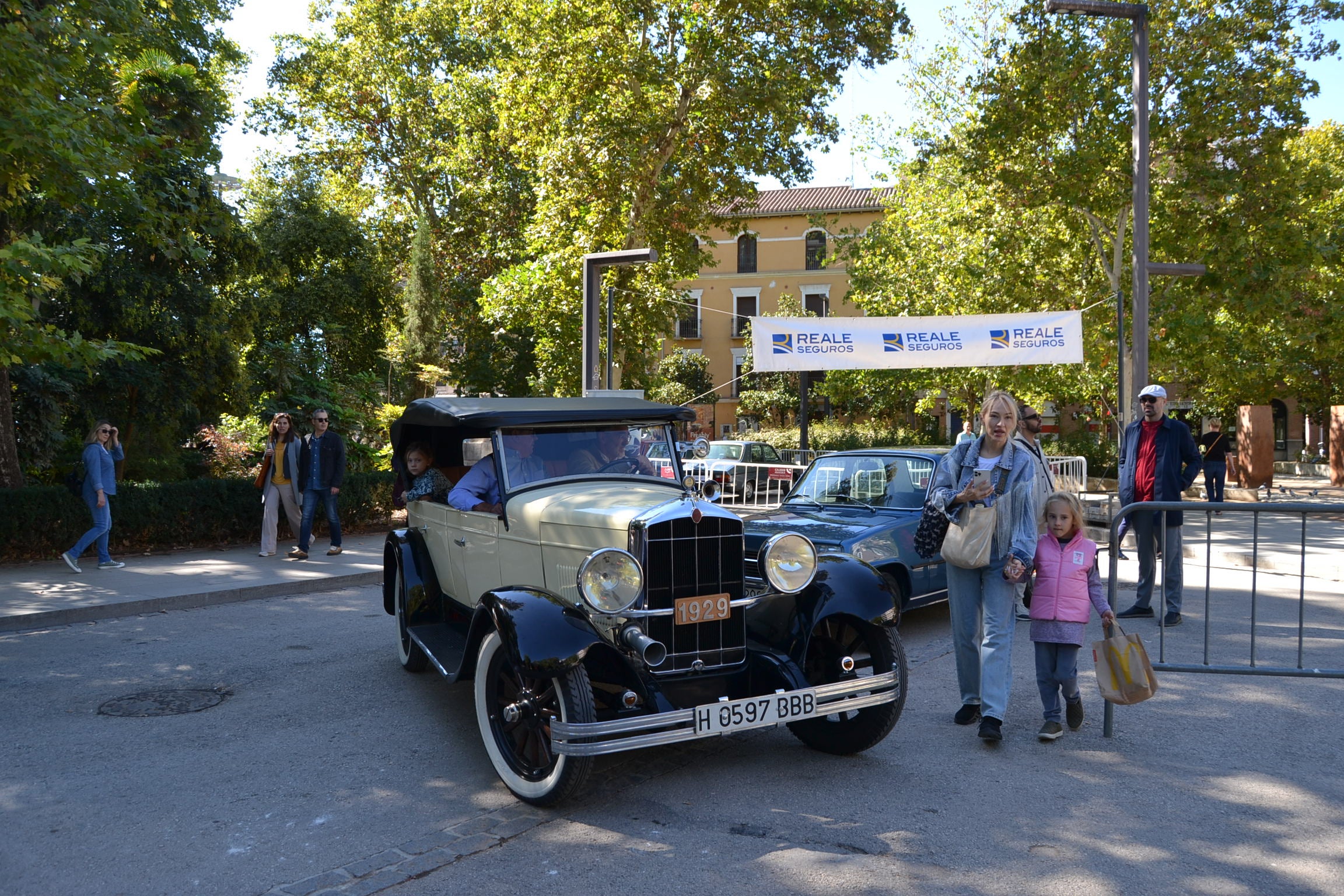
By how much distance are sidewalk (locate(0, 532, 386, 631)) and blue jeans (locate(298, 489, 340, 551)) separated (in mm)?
254

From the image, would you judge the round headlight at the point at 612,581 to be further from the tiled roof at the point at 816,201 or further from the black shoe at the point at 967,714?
the tiled roof at the point at 816,201

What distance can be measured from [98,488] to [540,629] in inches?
356

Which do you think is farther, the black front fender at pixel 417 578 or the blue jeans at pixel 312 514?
the blue jeans at pixel 312 514

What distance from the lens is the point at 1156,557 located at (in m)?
8.41

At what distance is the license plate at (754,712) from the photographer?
4398 millimetres

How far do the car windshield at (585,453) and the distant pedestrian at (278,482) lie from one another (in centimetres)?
786

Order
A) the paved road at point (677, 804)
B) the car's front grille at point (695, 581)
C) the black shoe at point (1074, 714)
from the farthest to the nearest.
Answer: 1. the black shoe at point (1074, 714)
2. the car's front grille at point (695, 581)
3. the paved road at point (677, 804)

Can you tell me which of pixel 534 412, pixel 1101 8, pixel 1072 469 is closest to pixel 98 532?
pixel 534 412

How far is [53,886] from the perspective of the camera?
380 centimetres

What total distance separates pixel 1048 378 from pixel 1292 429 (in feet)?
94.2

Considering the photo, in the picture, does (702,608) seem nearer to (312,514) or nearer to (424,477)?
(424,477)

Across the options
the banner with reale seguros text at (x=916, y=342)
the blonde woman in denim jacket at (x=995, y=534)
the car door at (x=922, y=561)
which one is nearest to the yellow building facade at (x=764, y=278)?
the banner with reale seguros text at (x=916, y=342)

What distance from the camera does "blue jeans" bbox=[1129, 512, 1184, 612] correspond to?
7957mm

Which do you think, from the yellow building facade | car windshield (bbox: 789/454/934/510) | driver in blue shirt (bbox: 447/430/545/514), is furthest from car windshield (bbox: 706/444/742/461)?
the yellow building facade
